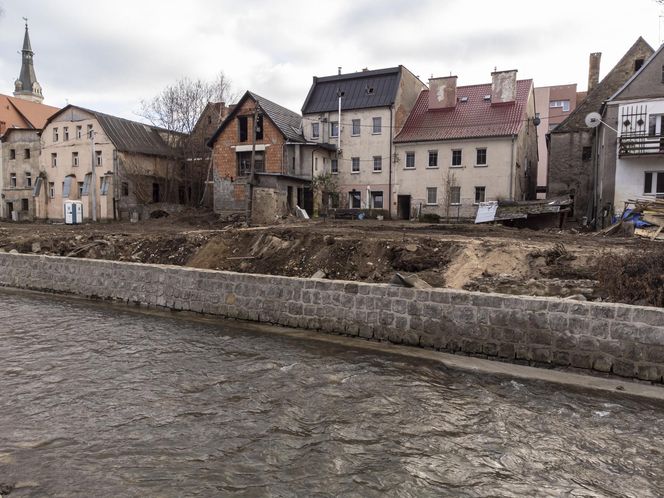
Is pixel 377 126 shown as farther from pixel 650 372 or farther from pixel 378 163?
pixel 650 372

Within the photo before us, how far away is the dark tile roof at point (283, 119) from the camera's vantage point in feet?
115

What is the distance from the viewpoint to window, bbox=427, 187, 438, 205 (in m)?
33.2

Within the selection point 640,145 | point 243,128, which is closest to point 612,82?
point 640,145

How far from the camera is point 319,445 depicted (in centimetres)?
534

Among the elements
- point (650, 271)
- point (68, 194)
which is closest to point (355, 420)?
point (650, 271)

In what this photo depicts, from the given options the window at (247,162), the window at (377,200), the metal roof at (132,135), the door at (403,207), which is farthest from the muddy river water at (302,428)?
the metal roof at (132,135)

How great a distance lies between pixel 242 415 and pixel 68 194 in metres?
41.8

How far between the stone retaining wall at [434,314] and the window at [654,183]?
65.3ft

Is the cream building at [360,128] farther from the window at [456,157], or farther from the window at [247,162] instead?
the window at [456,157]

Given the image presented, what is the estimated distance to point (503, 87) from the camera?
33125 millimetres

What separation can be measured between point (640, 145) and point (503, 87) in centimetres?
1233

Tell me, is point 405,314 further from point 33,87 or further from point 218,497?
point 33,87

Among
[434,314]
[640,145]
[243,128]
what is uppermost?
[243,128]

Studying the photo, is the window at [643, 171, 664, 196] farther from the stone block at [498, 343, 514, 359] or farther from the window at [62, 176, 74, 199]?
the window at [62, 176, 74, 199]
